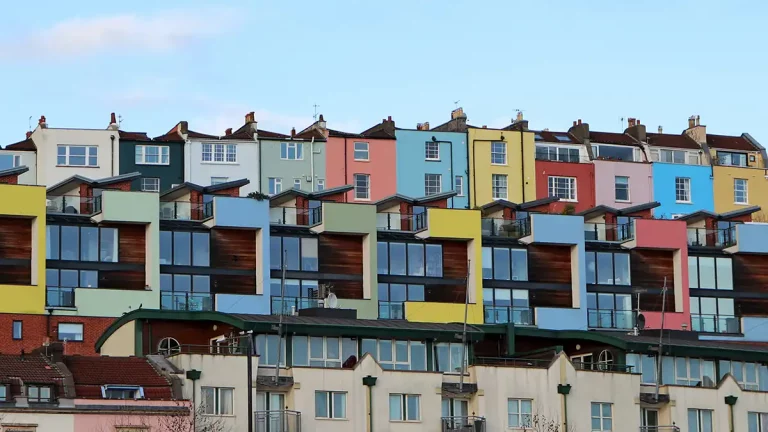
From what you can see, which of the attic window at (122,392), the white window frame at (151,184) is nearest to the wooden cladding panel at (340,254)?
the white window frame at (151,184)

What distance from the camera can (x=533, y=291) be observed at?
117m

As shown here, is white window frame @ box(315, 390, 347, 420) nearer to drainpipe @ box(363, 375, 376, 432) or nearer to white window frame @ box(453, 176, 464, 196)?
drainpipe @ box(363, 375, 376, 432)

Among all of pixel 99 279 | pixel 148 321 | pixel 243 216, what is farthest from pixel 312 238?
pixel 148 321

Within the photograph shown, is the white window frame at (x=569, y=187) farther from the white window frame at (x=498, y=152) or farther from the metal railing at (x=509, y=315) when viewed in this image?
the metal railing at (x=509, y=315)

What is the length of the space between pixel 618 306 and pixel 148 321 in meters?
39.1

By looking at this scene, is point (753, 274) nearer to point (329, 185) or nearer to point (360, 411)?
point (329, 185)

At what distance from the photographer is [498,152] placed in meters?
132

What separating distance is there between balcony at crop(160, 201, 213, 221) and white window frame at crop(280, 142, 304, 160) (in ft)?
57.1

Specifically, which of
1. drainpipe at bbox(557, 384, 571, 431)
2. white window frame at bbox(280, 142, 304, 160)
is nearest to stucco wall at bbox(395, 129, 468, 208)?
white window frame at bbox(280, 142, 304, 160)

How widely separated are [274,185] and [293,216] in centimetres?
1340

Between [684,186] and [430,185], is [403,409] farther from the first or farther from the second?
[684,186]

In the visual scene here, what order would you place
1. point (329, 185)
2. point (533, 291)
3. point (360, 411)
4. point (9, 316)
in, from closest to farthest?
point (360, 411) < point (9, 316) < point (533, 291) < point (329, 185)

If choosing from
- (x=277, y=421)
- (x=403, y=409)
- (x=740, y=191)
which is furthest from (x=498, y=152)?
(x=277, y=421)

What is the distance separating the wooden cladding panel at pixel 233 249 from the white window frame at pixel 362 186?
59.0ft
